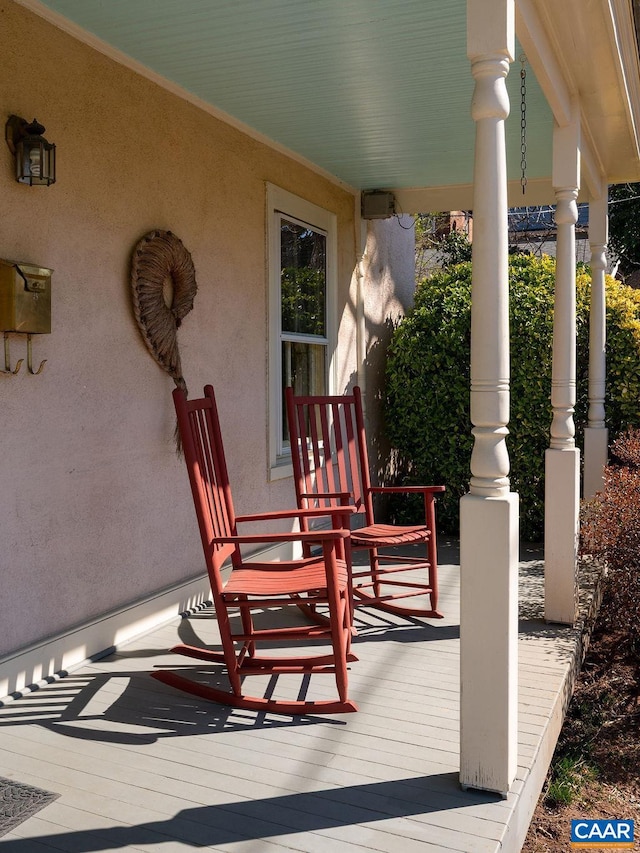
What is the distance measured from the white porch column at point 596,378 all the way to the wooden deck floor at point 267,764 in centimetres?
255

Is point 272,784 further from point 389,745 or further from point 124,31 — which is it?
point 124,31

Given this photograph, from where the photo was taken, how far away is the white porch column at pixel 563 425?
12.4ft

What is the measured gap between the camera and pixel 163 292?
384 centimetres

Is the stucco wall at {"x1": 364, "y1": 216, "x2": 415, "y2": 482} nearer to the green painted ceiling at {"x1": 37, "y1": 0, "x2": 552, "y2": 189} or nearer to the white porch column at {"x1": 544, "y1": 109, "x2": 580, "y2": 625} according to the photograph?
the green painted ceiling at {"x1": 37, "y1": 0, "x2": 552, "y2": 189}

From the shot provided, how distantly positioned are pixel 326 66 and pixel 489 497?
2.33 meters

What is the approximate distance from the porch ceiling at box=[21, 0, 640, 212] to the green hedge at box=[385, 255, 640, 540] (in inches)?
46.2

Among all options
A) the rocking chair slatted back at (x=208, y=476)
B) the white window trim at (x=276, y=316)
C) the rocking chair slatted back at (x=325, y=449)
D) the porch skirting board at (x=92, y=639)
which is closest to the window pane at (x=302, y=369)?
the white window trim at (x=276, y=316)

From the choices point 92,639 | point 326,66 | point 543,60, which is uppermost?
point 326,66

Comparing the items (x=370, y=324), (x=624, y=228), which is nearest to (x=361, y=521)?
(x=370, y=324)

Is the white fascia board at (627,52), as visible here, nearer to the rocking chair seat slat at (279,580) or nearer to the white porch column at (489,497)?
the white porch column at (489,497)

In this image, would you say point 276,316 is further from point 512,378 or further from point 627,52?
point 627,52

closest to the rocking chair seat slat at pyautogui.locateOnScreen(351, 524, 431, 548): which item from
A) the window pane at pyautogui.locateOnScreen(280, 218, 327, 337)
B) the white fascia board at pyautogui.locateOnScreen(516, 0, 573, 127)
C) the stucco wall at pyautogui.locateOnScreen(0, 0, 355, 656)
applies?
the stucco wall at pyautogui.locateOnScreen(0, 0, 355, 656)

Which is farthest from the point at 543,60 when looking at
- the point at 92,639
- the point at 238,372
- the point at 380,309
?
the point at 380,309

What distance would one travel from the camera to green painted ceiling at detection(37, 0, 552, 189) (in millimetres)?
3111
